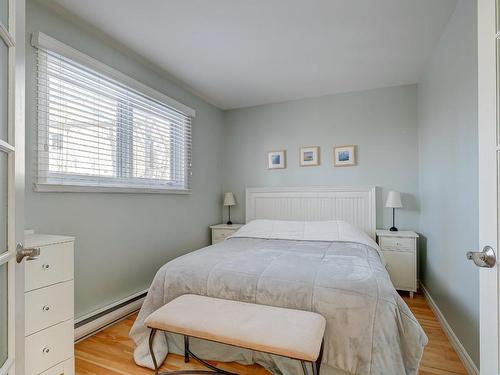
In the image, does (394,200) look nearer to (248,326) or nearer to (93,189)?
(248,326)

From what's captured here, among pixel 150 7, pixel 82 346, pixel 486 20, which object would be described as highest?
pixel 150 7

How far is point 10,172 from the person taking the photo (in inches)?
29.6

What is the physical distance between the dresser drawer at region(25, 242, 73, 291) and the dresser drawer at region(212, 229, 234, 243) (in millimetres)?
2264

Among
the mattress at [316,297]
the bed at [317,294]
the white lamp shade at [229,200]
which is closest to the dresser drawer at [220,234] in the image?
the white lamp shade at [229,200]

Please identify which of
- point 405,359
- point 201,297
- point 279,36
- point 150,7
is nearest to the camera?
point 405,359

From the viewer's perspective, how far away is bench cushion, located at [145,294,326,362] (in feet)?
3.98

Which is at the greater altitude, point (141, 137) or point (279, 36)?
point (279, 36)

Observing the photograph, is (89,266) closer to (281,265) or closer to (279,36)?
(281,265)

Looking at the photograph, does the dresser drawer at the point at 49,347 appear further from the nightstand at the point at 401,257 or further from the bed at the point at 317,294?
the nightstand at the point at 401,257

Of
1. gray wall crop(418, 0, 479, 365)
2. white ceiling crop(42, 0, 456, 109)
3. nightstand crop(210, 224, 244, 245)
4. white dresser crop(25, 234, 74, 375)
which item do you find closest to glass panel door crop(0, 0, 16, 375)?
white dresser crop(25, 234, 74, 375)

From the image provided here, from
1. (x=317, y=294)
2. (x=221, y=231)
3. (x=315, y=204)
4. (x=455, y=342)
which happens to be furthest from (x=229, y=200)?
(x=455, y=342)

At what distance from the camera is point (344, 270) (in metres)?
1.81

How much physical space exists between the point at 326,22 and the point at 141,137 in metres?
1.97

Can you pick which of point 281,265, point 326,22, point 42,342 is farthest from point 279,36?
point 42,342
